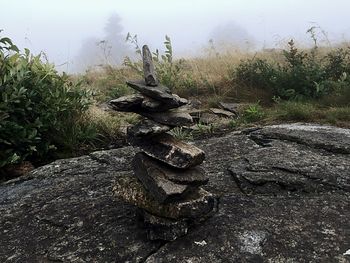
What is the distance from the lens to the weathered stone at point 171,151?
11.0 feet

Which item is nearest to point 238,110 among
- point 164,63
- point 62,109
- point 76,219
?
point 164,63

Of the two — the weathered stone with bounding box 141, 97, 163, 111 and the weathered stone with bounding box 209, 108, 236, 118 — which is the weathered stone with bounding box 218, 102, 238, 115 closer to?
the weathered stone with bounding box 209, 108, 236, 118

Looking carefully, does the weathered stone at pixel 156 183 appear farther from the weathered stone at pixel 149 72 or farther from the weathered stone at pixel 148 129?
the weathered stone at pixel 149 72

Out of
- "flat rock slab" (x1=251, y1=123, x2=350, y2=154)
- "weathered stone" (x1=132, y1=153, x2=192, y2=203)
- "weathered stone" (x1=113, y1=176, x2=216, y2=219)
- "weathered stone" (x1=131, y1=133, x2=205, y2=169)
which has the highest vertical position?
"weathered stone" (x1=131, y1=133, x2=205, y2=169)

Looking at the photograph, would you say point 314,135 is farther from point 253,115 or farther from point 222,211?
point 222,211

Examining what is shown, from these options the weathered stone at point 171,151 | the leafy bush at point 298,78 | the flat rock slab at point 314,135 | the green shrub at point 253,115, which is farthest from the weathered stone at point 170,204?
the leafy bush at point 298,78

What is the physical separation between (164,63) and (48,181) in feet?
19.1

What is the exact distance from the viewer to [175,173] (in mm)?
3406

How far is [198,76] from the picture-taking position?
1098 cm

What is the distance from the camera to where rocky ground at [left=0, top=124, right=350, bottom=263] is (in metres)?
3.23

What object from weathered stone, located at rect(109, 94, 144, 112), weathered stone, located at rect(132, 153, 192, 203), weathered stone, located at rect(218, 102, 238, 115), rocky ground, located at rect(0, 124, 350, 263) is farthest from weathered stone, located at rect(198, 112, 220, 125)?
weathered stone, located at rect(109, 94, 144, 112)

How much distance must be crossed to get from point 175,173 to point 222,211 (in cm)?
59

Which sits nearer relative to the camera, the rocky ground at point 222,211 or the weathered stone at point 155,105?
the rocky ground at point 222,211

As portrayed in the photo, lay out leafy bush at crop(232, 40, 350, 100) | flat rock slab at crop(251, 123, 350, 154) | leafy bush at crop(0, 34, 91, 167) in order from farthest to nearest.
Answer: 1. leafy bush at crop(232, 40, 350, 100)
2. leafy bush at crop(0, 34, 91, 167)
3. flat rock slab at crop(251, 123, 350, 154)
